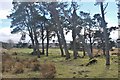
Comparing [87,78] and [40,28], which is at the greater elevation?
[40,28]

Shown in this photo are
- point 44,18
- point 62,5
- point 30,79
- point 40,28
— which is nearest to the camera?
point 30,79

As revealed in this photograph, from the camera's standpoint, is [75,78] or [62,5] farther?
[62,5]

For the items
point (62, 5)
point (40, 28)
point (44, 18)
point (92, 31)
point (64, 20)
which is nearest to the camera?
point (62, 5)

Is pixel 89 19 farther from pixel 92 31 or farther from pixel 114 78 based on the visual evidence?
pixel 114 78

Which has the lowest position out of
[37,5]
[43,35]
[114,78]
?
[114,78]

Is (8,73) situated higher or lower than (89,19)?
lower

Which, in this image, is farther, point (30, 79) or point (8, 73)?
point (8, 73)

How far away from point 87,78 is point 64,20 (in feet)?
89.0

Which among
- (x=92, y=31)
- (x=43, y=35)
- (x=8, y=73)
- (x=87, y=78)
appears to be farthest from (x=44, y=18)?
(x=87, y=78)

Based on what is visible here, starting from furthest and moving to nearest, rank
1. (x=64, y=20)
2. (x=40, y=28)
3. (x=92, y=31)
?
(x=92, y=31), (x=40, y=28), (x=64, y=20)

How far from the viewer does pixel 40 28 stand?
54219 mm

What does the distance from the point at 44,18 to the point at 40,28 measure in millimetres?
6050

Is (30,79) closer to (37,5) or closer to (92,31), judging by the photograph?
(37,5)

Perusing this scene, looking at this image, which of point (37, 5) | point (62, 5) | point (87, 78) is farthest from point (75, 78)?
point (37, 5)
